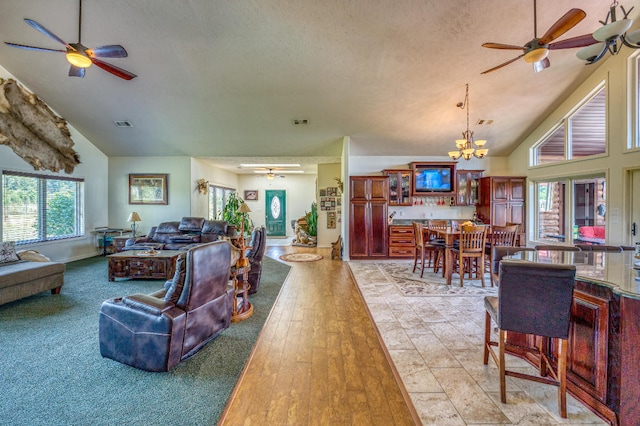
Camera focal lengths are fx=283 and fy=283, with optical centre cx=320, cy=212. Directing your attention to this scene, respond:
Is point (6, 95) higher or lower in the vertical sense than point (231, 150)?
higher

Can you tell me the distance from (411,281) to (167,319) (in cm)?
397

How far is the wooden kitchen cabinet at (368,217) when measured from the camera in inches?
272

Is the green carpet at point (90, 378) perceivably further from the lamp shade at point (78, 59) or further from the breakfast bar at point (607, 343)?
the lamp shade at point (78, 59)

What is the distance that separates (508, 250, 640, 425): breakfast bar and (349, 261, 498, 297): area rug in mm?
2324

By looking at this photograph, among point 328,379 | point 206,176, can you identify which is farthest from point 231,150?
point 328,379

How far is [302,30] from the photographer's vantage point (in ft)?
13.1

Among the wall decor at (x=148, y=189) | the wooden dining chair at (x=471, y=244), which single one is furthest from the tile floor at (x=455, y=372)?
the wall decor at (x=148, y=189)

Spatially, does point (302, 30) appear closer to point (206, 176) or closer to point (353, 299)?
point (353, 299)

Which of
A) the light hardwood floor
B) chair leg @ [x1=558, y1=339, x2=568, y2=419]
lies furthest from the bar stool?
the light hardwood floor

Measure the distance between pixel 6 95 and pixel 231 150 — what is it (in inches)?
166

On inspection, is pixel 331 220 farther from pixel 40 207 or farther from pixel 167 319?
pixel 40 207

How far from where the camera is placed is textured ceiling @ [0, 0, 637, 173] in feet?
12.5

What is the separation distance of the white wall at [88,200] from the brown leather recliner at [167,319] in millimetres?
5427

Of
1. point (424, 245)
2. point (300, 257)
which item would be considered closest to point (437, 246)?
point (424, 245)
